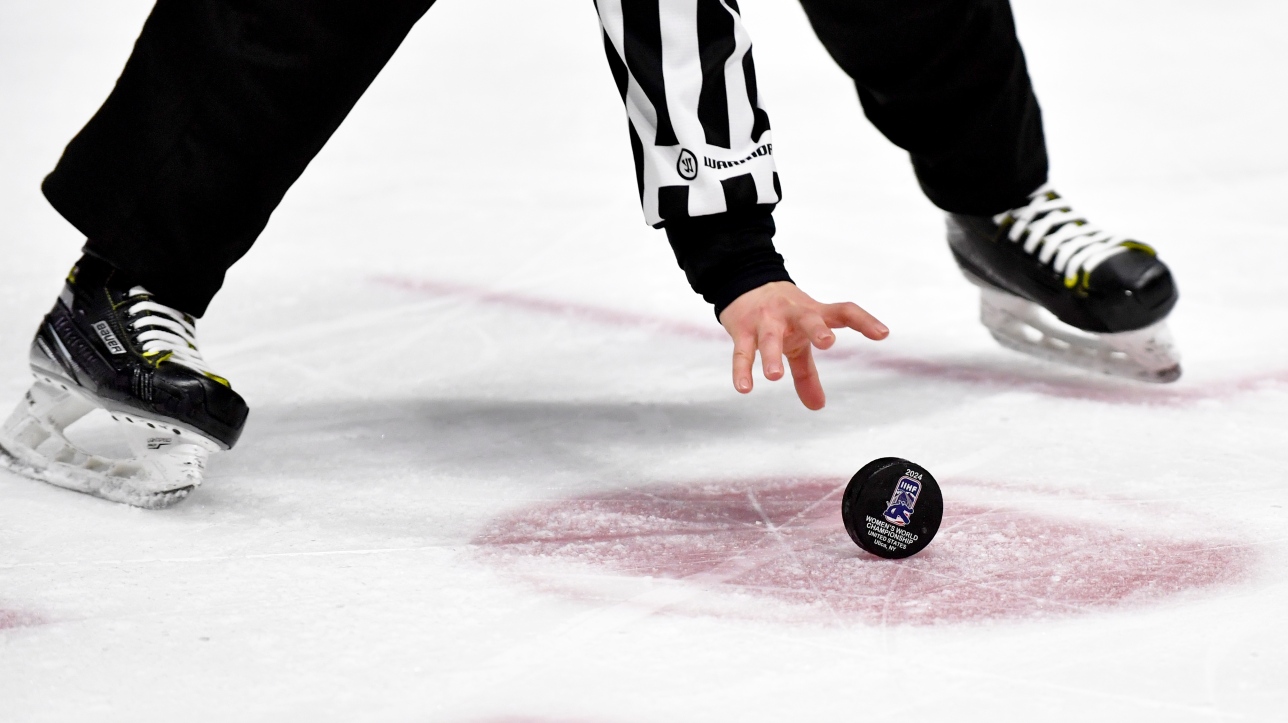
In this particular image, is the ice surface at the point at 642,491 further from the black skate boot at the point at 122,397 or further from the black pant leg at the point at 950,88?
the black pant leg at the point at 950,88

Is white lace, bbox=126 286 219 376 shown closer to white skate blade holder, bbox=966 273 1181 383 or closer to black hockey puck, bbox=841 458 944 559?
black hockey puck, bbox=841 458 944 559

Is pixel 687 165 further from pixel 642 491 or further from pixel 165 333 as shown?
pixel 165 333

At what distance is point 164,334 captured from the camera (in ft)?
4.54

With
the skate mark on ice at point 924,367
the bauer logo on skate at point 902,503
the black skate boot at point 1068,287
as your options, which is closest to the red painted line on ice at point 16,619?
the bauer logo on skate at point 902,503

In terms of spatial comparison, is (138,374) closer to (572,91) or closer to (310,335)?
(310,335)

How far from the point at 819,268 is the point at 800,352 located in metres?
1.31

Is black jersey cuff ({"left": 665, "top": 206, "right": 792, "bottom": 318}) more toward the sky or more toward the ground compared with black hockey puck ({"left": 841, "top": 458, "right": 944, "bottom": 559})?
more toward the sky

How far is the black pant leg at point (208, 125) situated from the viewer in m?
1.32

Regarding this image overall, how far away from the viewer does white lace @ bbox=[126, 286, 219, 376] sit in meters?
1.36

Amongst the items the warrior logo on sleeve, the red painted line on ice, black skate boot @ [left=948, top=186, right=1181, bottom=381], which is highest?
the warrior logo on sleeve

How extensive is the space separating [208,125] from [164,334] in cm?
24

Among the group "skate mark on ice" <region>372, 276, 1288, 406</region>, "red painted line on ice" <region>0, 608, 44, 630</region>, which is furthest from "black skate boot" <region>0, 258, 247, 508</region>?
"skate mark on ice" <region>372, 276, 1288, 406</region>

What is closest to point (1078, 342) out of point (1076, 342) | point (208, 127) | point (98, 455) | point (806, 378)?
point (1076, 342)

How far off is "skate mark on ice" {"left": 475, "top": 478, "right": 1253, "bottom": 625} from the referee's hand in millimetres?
154
